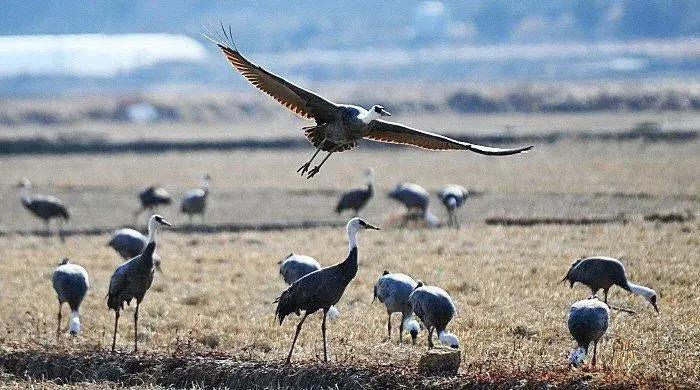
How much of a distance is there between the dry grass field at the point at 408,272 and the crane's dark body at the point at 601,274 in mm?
420

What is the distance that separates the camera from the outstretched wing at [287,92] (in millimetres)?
14992

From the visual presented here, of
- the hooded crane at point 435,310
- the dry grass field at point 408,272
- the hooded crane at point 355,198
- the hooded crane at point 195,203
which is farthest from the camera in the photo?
the hooded crane at point 195,203

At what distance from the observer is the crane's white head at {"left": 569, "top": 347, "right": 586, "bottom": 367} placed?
12.8m

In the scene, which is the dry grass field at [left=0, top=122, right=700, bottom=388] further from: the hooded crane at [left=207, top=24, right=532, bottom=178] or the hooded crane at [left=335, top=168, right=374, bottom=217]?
the hooded crane at [left=207, top=24, right=532, bottom=178]

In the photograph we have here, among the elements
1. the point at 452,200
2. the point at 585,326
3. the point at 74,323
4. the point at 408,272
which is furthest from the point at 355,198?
the point at 585,326

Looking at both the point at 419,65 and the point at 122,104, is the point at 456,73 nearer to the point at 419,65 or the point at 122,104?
the point at 419,65

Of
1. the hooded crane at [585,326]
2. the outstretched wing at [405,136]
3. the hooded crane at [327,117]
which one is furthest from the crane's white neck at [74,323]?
the hooded crane at [585,326]

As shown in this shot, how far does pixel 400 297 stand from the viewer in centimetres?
1502

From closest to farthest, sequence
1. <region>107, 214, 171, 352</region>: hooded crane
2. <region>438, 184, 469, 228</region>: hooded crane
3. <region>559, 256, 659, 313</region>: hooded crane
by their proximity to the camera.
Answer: <region>107, 214, 171, 352</region>: hooded crane
<region>559, 256, 659, 313</region>: hooded crane
<region>438, 184, 469, 228</region>: hooded crane

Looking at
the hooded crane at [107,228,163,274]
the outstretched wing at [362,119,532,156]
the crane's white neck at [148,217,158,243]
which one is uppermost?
the outstretched wing at [362,119,532,156]

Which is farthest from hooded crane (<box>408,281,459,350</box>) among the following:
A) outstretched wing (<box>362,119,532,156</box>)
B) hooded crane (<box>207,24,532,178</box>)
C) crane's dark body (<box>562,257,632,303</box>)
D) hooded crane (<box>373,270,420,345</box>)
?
crane's dark body (<box>562,257,632,303</box>)

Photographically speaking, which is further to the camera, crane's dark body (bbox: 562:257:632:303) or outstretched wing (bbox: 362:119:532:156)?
outstretched wing (bbox: 362:119:532:156)

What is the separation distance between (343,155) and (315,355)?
3761 centimetres

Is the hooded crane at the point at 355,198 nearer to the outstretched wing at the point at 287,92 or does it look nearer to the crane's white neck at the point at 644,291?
the outstretched wing at the point at 287,92
